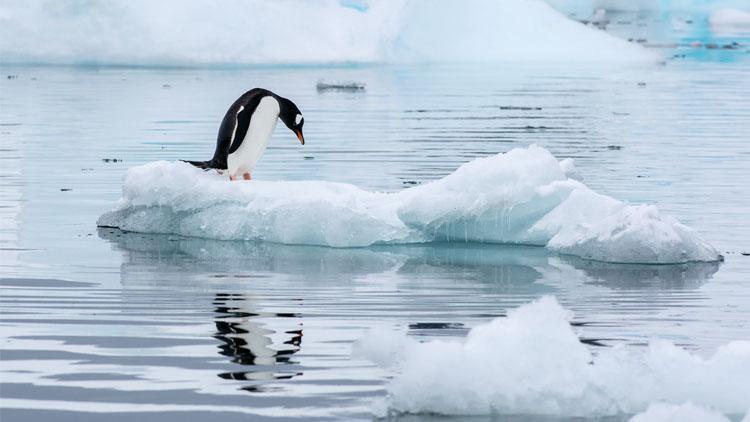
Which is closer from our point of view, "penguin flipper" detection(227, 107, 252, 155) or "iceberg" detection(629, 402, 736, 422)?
"iceberg" detection(629, 402, 736, 422)

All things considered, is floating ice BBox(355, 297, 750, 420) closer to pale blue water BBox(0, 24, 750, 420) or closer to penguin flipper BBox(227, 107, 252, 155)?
pale blue water BBox(0, 24, 750, 420)

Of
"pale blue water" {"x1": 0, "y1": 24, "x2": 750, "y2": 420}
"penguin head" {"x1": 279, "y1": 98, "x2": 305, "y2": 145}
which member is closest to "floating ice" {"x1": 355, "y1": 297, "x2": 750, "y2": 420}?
"pale blue water" {"x1": 0, "y1": 24, "x2": 750, "y2": 420}

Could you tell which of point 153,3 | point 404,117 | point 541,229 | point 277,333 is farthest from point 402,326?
point 153,3

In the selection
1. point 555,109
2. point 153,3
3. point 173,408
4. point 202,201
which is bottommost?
point 173,408

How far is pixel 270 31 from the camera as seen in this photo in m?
31.1

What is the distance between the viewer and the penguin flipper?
35.0 ft

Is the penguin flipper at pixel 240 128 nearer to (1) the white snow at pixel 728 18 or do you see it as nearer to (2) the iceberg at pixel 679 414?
(2) the iceberg at pixel 679 414

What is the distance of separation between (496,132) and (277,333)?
12.6m

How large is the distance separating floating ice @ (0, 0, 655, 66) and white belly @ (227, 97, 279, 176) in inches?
788

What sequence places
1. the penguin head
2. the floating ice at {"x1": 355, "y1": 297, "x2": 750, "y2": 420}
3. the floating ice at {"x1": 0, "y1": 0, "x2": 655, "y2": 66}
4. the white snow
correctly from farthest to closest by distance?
the white snow < the floating ice at {"x1": 0, "y1": 0, "x2": 655, "y2": 66} < the penguin head < the floating ice at {"x1": 355, "y1": 297, "x2": 750, "y2": 420}

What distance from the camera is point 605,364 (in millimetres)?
5164

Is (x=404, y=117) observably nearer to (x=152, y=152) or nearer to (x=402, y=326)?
(x=152, y=152)

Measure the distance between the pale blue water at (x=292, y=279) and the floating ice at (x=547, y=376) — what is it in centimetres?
31

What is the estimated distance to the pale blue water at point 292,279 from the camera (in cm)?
562
